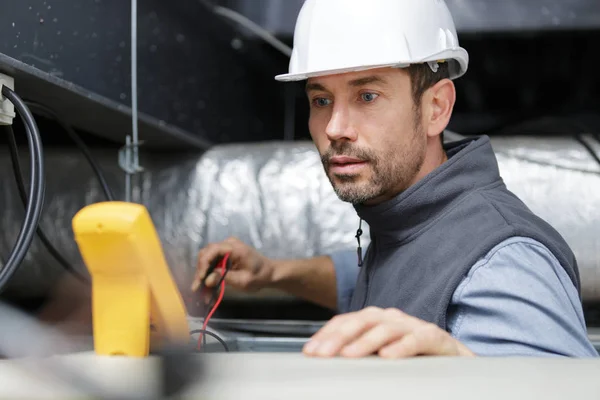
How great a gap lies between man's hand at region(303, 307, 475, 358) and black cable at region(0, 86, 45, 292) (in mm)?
371

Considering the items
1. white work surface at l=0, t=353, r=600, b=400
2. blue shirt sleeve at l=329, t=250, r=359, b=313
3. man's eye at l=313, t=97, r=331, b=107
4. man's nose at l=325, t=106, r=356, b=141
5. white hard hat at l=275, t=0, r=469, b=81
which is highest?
white hard hat at l=275, t=0, r=469, b=81

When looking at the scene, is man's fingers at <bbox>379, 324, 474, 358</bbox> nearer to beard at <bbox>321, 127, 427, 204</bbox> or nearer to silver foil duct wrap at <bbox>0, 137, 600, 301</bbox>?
beard at <bbox>321, 127, 427, 204</bbox>

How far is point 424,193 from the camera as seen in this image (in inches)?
37.0

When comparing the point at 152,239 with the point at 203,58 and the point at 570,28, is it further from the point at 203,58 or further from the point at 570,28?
the point at 570,28

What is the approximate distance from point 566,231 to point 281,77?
711mm

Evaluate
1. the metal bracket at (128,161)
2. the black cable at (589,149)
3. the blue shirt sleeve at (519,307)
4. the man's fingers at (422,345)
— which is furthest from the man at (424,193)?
the black cable at (589,149)

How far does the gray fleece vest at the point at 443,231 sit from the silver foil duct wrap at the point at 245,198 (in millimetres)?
388

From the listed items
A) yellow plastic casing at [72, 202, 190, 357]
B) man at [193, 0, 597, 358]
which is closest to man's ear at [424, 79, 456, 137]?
man at [193, 0, 597, 358]

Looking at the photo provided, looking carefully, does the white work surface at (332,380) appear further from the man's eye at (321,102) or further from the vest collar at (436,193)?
the man's eye at (321,102)

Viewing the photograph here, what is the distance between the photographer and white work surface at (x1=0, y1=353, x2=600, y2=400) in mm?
351

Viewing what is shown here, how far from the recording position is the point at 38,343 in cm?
35

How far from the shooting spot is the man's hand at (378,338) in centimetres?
49

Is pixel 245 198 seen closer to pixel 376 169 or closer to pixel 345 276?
pixel 345 276

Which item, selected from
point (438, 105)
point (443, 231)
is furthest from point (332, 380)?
point (438, 105)
